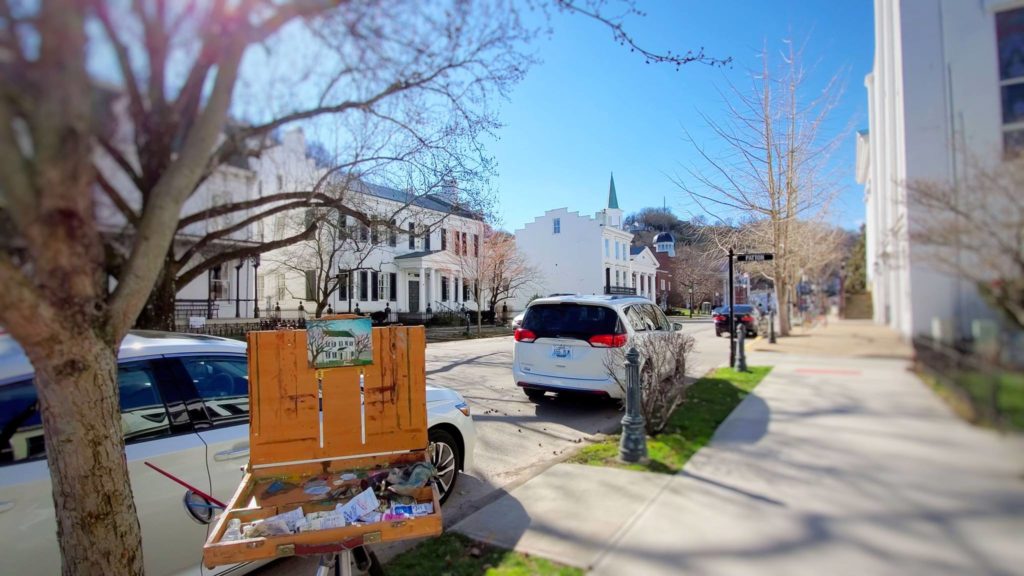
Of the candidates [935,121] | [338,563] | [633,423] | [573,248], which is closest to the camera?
[935,121]

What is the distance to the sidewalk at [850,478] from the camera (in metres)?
1.09

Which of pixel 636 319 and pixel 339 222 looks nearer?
pixel 339 222

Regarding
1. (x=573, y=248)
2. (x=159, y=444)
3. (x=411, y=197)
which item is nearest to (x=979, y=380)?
(x=411, y=197)

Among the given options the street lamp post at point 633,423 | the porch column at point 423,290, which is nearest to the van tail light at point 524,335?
the street lamp post at point 633,423

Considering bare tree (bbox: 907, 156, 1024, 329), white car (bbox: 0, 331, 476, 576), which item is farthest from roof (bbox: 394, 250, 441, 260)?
bare tree (bbox: 907, 156, 1024, 329)

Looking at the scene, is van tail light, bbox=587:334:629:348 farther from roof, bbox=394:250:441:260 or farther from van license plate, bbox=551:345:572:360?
roof, bbox=394:250:441:260

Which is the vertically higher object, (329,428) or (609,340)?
(609,340)

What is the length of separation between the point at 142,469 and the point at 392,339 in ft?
4.83

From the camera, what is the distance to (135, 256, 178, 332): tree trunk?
271 centimetres

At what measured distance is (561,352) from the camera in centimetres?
742

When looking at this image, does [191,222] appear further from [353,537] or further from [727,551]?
[727,551]

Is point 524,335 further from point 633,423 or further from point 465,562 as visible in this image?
point 465,562

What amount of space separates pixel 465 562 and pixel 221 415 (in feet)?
6.00

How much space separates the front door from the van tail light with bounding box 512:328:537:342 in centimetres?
2552
